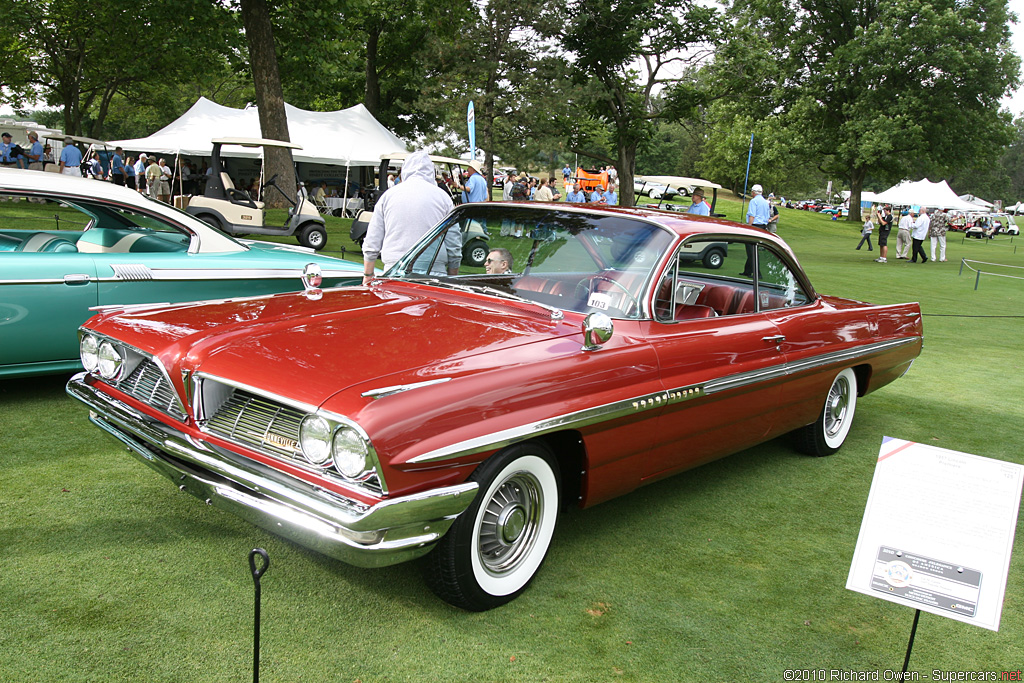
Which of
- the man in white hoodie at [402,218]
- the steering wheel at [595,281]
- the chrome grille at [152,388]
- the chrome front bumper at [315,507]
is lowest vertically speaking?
the chrome front bumper at [315,507]

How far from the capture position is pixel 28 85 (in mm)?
35812

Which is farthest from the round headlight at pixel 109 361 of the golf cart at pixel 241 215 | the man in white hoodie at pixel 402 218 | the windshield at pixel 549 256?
the golf cart at pixel 241 215

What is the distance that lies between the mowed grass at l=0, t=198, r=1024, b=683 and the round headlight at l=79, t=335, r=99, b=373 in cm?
66

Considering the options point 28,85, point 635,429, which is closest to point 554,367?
point 635,429

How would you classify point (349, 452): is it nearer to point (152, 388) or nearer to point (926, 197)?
point (152, 388)

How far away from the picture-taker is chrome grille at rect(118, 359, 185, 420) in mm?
3141

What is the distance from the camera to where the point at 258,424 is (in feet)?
9.43

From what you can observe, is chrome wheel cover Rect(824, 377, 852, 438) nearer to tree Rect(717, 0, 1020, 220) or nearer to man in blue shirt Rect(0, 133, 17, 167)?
man in blue shirt Rect(0, 133, 17, 167)

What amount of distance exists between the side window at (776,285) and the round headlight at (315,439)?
113 inches

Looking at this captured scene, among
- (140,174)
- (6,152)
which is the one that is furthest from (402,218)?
(140,174)

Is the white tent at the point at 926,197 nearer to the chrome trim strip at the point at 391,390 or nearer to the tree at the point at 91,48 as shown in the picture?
the tree at the point at 91,48

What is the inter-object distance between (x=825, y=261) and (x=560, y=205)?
66.5 feet

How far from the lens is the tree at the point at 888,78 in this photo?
1410 inches

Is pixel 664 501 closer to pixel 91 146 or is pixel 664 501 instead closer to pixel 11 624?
pixel 11 624
